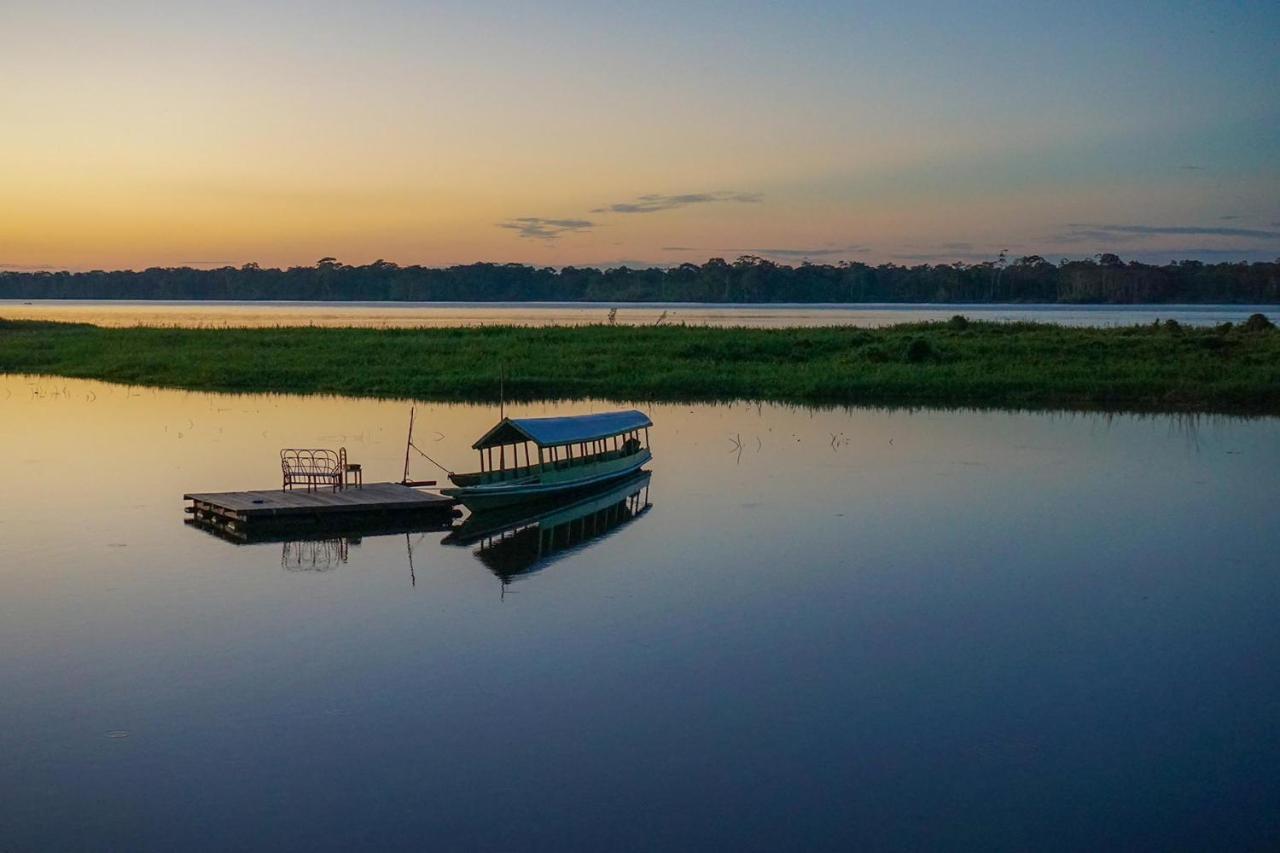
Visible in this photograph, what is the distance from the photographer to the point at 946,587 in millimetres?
15141

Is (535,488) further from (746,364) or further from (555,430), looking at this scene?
(746,364)

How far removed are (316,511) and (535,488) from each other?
365cm

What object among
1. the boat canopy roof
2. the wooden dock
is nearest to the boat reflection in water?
the wooden dock

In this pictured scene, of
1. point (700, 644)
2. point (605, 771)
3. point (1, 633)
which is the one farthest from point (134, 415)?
point (605, 771)

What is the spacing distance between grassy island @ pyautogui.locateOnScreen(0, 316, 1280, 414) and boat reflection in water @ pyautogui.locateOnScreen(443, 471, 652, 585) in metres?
8.95

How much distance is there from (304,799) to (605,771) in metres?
2.17

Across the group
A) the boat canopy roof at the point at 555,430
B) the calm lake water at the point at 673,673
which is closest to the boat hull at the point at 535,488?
the boat canopy roof at the point at 555,430

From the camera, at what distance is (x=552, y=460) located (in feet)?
71.7

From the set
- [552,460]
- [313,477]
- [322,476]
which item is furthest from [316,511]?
[552,460]

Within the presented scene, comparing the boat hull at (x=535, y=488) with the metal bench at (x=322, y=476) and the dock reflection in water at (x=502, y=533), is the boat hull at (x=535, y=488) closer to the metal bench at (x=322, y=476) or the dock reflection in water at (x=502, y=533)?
the dock reflection in water at (x=502, y=533)

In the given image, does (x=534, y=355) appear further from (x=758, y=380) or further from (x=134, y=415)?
(x=134, y=415)

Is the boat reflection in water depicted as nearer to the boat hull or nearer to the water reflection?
the boat hull

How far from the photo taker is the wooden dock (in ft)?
59.5

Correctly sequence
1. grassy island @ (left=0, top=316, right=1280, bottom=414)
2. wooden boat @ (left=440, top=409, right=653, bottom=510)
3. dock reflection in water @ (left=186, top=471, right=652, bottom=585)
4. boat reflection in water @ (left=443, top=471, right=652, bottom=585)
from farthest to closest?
grassy island @ (left=0, top=316, right=1280, bottom=414), wooden boat @ (left=440, top=409, right=653, bottom=510), boat reflection in water @ (left=443, top=471, right=652, bottom=585), dock reflection in water @ (left=186, top=471, right=652, bottom=585)
